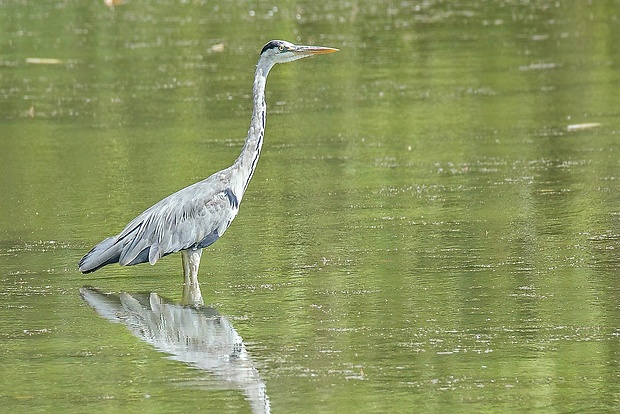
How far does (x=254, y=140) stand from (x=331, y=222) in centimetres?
138

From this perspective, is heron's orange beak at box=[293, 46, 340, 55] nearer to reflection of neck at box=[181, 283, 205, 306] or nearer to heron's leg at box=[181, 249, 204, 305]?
heron's leg at box=[181, 249, 204, 305]

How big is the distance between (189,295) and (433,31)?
13.1m

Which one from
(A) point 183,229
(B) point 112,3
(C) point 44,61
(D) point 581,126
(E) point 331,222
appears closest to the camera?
(A) point 183,229

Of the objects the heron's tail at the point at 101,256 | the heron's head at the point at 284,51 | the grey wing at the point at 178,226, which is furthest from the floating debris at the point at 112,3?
the heron's tail at the point at 101,256

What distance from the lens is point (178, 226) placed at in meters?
9.06

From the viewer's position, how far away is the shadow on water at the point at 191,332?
271 inches

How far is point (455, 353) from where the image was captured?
23.7ft

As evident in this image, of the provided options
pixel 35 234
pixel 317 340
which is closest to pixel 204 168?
pixel 35 234

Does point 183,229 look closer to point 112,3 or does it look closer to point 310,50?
point 310,50

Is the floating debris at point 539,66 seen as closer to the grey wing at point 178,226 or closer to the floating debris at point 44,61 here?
the floating debris at point 44,61

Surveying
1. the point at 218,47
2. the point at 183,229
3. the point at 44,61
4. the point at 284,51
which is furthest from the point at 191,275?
the point at 218,47

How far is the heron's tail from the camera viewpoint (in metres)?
9.02

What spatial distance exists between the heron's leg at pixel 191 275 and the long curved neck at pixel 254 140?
0.63 metres

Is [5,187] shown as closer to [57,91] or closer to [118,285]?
[118,285]
